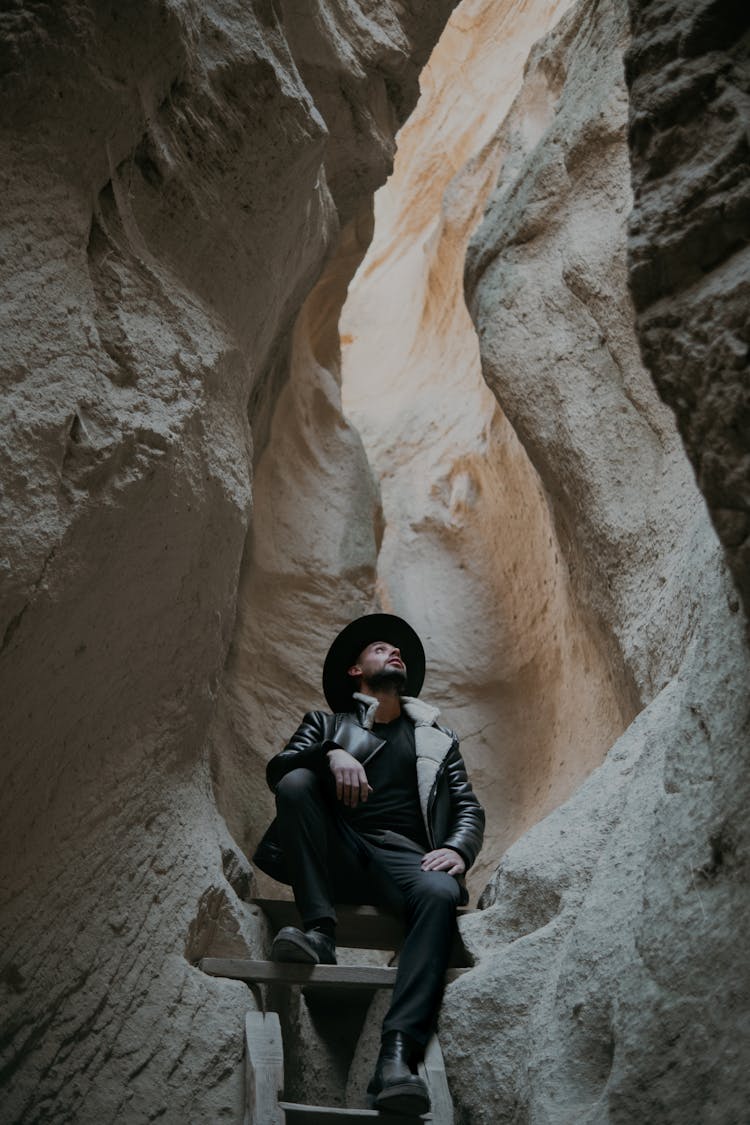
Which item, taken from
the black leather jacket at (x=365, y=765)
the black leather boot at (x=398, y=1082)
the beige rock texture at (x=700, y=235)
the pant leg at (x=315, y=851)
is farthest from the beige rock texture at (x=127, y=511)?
the beige rock texture at (x=700, y=235)

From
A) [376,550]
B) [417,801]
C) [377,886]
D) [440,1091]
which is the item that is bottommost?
[440,1091]

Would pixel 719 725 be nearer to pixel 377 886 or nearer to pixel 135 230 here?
pixel 377 886

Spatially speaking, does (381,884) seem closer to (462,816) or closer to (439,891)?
(439,891)

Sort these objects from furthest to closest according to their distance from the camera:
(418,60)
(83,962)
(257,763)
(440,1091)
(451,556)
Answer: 1. (451,556)
2. (418,60)
3. (257,763)
4. (83,962)
5. (440,1091)

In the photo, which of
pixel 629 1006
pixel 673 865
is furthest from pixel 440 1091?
pixel 673 865

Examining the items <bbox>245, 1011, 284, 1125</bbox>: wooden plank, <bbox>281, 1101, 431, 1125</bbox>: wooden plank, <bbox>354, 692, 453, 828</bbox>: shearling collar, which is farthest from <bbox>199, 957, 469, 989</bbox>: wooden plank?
<bbox>354, 692, 453, 828</bbox>: shearling collar

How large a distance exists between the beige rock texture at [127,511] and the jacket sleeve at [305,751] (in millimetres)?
325

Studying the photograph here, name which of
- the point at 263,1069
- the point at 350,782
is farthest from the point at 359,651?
the point at 263,1069

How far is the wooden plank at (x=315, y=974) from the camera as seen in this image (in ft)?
10.5

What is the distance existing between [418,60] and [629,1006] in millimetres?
4703

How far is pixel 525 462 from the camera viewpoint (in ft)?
20.7

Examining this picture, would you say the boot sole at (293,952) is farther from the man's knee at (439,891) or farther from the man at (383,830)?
the man's knee at (439,891)

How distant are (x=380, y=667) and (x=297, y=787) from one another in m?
0.80

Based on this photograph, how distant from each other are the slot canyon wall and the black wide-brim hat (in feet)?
1.98
